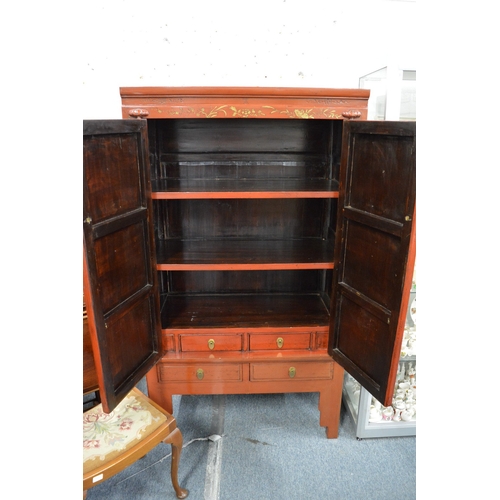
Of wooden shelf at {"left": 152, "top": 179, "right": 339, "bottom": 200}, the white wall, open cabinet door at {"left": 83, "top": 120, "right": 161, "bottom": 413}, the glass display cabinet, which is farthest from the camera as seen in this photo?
the glass display cabinet

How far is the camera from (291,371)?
1.74 meters

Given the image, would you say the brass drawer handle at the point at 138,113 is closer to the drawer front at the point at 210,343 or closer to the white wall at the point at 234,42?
the white wall at the point at 234,42

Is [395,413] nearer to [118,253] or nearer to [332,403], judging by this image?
[332,403]

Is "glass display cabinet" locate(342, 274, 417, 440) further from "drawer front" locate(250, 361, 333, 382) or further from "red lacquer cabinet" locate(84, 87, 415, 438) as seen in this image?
"drawer front" locate(250, 361, 333, 382)

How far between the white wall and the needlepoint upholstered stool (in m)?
1.37

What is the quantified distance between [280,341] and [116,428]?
76 centimetres

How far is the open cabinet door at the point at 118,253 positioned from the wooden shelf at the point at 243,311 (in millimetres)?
246

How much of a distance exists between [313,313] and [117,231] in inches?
40.1

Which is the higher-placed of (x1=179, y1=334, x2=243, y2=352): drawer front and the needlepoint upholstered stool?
(x1=179, y1=334, x2=243, y2=352): drawer front

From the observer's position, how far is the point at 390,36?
1.77m

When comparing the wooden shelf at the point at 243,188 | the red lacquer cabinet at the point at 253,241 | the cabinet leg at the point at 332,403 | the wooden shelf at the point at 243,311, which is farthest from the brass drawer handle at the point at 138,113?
the cabinet leg at the point at 332,403

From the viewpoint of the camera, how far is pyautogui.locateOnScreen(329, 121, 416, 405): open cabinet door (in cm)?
117

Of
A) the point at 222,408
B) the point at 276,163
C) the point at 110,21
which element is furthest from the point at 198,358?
the point at 110,21

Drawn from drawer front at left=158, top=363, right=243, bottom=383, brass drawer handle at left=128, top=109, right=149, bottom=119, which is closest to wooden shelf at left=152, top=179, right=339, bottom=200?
brass drawer handle at left=128, top=109, right=149, bottom=119
